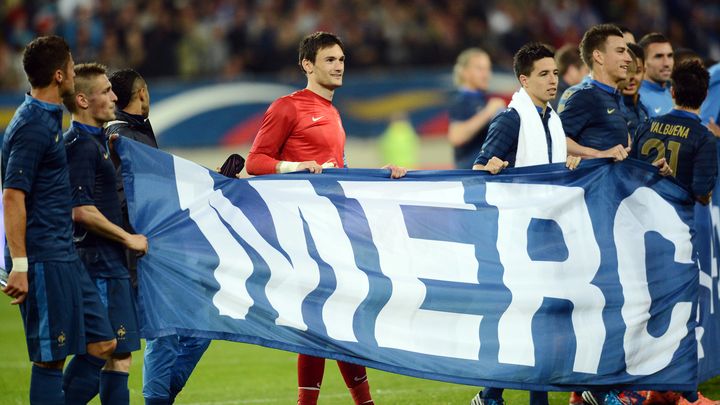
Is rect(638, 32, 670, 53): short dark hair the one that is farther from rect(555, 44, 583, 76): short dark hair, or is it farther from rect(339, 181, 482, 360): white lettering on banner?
rect(339, 181, 482, 360): white lettering on banner

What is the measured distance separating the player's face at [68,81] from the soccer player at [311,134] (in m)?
1.21

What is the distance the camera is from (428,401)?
6.87 metres

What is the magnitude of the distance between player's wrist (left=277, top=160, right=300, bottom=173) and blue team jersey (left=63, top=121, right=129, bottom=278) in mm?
904

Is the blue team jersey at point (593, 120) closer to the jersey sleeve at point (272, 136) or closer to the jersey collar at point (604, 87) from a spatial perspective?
the jersey collar at point (604, 87)

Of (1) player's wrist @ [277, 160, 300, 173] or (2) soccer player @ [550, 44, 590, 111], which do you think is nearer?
(1) player's wrist @ [277, 160, 300, 173]

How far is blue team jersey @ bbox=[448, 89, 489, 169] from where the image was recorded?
357 inches

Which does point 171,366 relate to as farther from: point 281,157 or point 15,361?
point 15,361

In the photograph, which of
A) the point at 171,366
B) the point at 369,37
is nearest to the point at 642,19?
the point at 369,37

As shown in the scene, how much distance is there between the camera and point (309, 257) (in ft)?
18.5

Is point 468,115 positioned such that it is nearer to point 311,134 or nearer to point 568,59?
point 568,59

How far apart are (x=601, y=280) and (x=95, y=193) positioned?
263cm

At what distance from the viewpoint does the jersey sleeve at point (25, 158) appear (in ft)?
15.2

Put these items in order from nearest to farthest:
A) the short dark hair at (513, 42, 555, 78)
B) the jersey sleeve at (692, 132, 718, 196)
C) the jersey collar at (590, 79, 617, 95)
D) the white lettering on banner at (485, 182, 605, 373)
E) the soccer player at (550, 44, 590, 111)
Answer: the white lettering on banner at (485, 182, 605, 373) < the short dark hair at (513, 42, 555, 78) < the jersey sleeve at (692, 132, 718, 196) < the jersey collar at (590, 79, 617, 95) < the soccer player at (550, 44, 590, 111)

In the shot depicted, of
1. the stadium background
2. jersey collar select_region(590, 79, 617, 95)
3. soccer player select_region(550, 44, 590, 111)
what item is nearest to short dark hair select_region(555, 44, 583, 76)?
soccer player select_region(550, 44, 590, 111)
